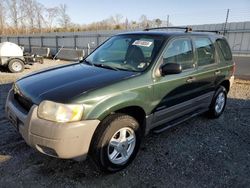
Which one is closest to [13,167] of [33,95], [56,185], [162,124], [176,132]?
[56,185]

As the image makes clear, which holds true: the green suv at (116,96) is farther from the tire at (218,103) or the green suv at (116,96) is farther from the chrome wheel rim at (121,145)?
the tire at (218,103)

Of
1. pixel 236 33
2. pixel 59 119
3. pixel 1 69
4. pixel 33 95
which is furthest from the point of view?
pixel 1 69

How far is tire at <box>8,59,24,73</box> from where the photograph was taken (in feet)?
36.5

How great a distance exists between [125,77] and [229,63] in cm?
309

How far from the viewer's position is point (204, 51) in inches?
177

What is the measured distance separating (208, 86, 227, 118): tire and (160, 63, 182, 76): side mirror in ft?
6.66

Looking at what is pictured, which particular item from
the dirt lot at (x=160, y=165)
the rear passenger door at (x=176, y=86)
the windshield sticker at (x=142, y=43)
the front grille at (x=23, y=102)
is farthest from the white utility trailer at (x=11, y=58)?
the rear passenger door at (x=176, y=86)

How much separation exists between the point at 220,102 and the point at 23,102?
4.07 m

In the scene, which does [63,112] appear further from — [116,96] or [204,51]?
[204,51]

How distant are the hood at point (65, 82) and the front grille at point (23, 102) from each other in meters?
0.07

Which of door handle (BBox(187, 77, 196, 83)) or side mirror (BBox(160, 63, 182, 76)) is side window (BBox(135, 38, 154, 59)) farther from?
door handle (BBox(187, 77, 196, 83))

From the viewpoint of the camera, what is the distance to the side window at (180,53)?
12.0 ft

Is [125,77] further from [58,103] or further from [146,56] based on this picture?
[58,103]

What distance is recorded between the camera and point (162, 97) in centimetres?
356
